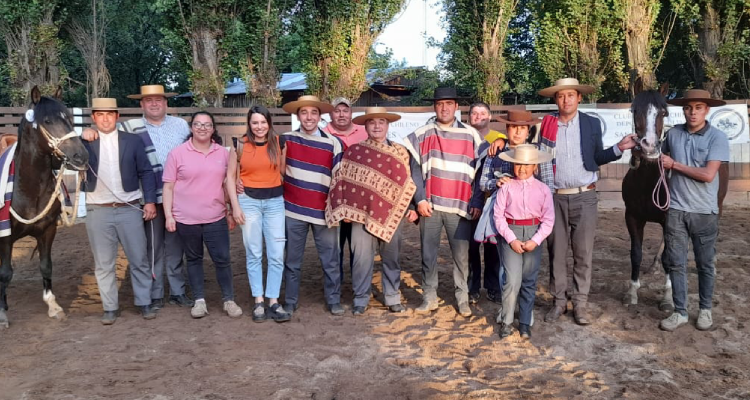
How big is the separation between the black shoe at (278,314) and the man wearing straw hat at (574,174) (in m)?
2.18

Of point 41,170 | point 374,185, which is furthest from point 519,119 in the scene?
point 41,170

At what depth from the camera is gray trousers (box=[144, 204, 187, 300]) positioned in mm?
5277

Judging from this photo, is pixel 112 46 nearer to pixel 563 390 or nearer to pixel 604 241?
pixel 604 241

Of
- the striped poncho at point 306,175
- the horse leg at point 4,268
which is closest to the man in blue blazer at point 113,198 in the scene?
the horse leg at point 4,268

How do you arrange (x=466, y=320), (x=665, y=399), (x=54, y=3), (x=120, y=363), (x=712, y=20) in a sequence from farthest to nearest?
(x=712, y=20) → (x=54, y=3) → (x=466, y=320) → (x=120, y=363) → (x=665, y=399)

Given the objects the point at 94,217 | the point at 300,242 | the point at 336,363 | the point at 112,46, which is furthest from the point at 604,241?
the point at 112,46

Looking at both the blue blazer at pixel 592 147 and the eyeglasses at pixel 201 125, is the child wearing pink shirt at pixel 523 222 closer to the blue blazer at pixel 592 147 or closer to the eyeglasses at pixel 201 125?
the blue blazer at pixel 592 147

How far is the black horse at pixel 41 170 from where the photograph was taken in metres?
4.53

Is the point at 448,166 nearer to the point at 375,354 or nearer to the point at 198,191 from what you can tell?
the point at 375,354

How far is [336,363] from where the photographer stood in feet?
13.3

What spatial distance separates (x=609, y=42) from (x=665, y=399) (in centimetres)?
1174

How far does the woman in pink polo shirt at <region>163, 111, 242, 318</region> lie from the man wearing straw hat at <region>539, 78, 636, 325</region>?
264 centimetres

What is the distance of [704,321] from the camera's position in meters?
4.61

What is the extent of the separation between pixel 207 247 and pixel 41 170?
150cm
